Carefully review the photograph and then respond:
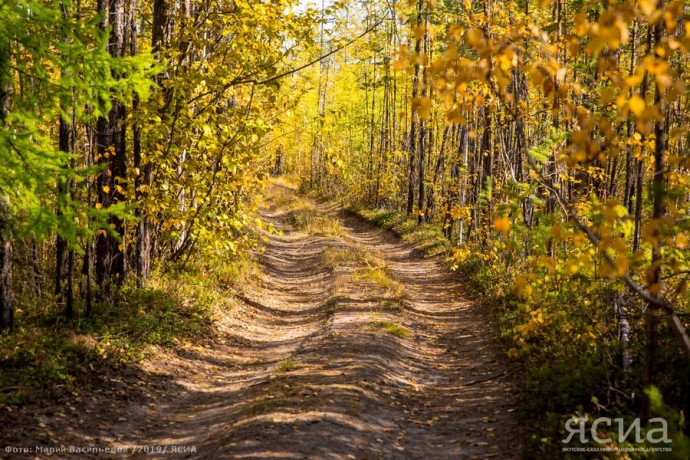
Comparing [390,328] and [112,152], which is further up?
[112,152]

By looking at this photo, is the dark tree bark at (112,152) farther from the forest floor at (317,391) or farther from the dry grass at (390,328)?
the dry grass at (390,328)

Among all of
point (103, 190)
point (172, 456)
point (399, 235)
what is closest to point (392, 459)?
point (172, 456)

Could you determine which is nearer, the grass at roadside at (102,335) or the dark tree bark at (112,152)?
the grass at roadside at (102,335)

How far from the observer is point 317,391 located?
276 inches

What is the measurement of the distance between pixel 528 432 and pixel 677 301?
3.13 metres

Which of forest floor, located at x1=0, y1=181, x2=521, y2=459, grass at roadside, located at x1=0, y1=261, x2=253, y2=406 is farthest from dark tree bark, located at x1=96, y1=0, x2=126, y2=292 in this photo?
forest floor, located at x1=0, y1=181, x2=521, y2=459

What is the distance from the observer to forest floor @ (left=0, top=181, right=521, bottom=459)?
5.82 meters

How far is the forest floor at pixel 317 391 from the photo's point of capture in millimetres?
5820

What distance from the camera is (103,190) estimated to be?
8.60 metres

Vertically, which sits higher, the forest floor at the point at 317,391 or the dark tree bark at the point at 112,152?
the dark tree bark at the point at 112,152

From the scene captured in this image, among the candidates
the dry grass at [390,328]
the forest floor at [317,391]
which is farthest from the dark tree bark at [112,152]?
the dry grass at [390,328]

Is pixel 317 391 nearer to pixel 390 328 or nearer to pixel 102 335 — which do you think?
pixel 390 328

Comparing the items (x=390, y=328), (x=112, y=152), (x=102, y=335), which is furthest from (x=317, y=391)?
(x=112, y=152)

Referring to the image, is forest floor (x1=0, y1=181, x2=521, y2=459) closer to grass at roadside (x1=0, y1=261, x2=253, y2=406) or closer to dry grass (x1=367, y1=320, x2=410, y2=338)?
dry grass (x1=367, y1=320, x2=410, y2=338)
